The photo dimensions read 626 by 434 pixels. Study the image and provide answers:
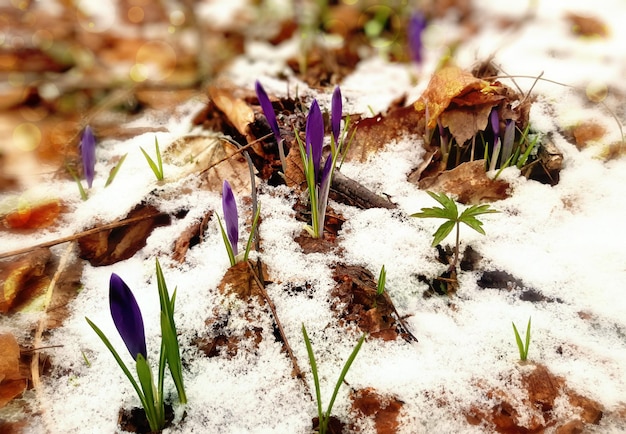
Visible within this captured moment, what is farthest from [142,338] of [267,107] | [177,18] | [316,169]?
[177,18]

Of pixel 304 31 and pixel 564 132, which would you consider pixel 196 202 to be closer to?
pixel 564 132

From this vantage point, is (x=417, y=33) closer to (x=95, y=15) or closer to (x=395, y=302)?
(x=395, y=302)

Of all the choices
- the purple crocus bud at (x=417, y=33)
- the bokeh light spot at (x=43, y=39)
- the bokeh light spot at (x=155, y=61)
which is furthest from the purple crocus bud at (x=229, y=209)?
the bokeh light spot at (x=43, y=39)

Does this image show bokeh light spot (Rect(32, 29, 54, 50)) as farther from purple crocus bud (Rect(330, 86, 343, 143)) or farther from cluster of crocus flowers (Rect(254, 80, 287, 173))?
purple crocus bud (Rect(330, 86, 343, 143))

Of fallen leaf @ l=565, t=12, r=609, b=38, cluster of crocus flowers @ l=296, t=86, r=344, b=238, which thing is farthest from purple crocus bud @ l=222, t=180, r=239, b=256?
fallen leaf @ l=565, t=12, r=609, b=38

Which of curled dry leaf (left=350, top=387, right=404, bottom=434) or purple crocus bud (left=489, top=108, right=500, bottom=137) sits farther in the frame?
purple crocus bud (left=489, top=108, right=500, bottom=137)

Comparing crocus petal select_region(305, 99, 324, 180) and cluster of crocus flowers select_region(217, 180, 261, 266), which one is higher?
crocus petal select_region(305, 99, 324, 180)

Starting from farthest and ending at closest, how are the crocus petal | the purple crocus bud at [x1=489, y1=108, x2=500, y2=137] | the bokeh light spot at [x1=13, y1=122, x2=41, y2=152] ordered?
the bokeh light spot at [x1=13, y1=122, x2=41, y2=152]
the purple crocus bud at [x1=489, y1=108, x2=500, y2=137]
the crocus petal
